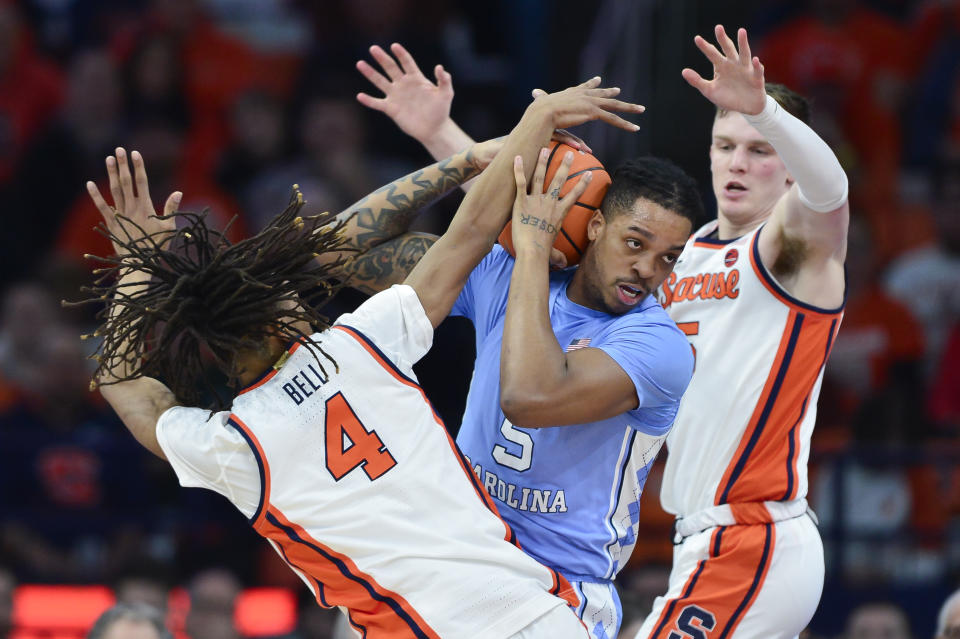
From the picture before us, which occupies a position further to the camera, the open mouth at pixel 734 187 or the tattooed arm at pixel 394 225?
the open mouth at pixel 734 187

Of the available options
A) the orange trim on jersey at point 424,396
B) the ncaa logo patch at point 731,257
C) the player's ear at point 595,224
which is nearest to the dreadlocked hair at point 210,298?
the orange trim on jersey at point 424,396

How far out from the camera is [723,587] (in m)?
4.72

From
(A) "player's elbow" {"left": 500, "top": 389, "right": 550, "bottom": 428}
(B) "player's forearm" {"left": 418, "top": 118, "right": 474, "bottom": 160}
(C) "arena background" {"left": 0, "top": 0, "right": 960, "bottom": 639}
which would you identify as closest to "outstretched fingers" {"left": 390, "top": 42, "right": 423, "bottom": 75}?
(B) "player's forearm" {"left": 418, "top": 118, "right": 474, "bottom": 160}

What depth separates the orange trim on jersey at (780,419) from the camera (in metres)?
4.73

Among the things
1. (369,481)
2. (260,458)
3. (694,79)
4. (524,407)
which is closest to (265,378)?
(260,458)

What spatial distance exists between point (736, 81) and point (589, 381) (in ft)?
3.65

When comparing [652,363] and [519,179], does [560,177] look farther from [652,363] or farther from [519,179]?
[652,363]

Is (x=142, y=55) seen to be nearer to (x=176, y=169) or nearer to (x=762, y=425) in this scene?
(x=176, y=169)

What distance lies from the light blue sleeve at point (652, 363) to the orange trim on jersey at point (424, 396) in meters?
0.52

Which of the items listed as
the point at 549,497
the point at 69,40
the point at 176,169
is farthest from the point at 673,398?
the point at 69,40

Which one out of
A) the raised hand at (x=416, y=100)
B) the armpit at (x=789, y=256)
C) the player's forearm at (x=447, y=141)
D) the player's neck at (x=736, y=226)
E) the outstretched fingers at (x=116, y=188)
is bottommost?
the armpit at (x=789, y=256)

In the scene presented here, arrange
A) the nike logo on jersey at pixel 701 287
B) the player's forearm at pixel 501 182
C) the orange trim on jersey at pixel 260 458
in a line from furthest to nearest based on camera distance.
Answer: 1. the nike logo on jersey at pixel 701 287
2. the player's forearm at pixel 501 182
3. the orange trim on jersey at pixel 260 458

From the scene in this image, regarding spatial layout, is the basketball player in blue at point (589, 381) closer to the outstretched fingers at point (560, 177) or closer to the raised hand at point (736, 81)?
the outstretched fingers at point (560, 177)

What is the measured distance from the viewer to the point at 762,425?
4.73 metres
